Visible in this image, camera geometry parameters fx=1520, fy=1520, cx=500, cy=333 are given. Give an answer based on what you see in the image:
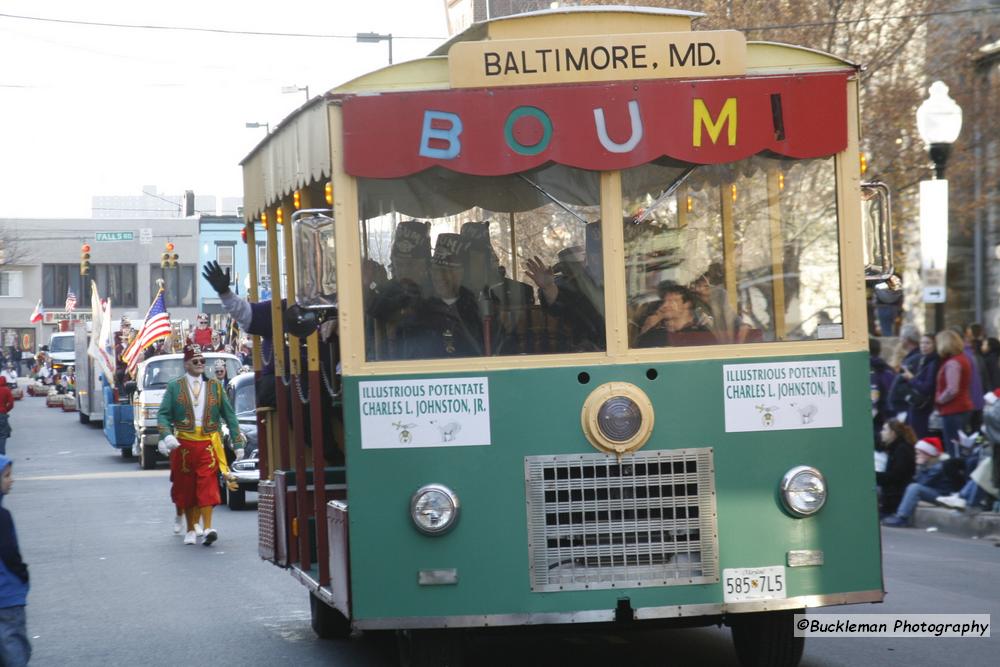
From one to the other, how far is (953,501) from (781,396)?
8119 mm

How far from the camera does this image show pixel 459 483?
6484 millimetres

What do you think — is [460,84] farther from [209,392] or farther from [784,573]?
[209,392]

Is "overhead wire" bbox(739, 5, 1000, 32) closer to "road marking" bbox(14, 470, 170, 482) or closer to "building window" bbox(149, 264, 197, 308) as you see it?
"road marking" bbox(14, 470, 170, 482)

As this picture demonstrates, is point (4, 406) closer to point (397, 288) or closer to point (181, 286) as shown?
point (397, 288)

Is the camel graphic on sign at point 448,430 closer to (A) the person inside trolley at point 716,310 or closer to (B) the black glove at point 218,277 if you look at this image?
(A) the person inside trolley at point 716,310

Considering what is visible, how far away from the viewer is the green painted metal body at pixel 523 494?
21.2 feet

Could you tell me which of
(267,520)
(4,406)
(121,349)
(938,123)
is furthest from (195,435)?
(121,349)

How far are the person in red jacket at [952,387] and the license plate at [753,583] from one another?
8.95 metres

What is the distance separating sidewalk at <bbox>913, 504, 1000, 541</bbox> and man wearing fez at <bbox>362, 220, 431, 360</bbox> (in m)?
8.35

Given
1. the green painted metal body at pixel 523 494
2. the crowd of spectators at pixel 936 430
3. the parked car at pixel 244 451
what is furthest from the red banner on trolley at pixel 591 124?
the parked car at pixel 244 451

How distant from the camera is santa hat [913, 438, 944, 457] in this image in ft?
47.8

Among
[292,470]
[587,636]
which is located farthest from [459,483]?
[587,636]

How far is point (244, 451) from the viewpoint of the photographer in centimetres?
1916

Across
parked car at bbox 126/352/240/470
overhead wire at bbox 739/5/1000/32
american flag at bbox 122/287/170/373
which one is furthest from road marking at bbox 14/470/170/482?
overhead wire at bbox 739/5/1000/32
